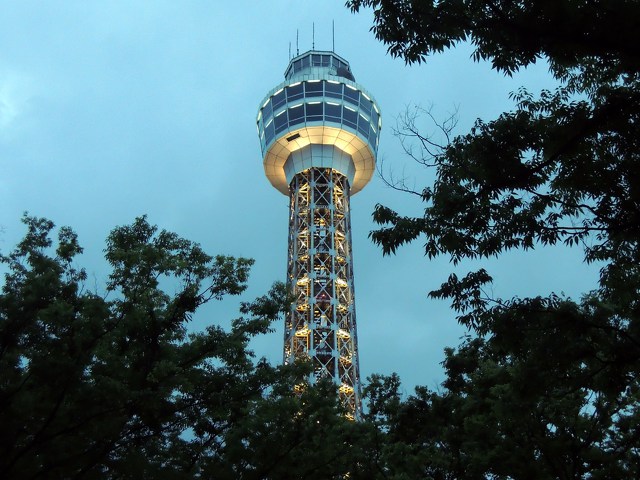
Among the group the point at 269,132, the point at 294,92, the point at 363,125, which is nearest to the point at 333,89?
the point at 294,92

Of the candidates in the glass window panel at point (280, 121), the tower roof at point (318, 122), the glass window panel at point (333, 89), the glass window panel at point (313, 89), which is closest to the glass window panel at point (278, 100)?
the tower roof at point (318, 122)

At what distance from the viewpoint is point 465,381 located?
69.5ft

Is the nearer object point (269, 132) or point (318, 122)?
point (318, 122)

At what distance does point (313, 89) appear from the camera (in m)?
60.1

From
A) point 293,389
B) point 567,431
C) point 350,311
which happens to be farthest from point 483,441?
point 350,311

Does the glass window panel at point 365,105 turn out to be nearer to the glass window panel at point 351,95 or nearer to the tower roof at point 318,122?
the tower roof at point 318,122

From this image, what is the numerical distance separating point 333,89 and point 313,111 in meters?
2.88

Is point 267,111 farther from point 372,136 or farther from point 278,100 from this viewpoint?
point 372,136

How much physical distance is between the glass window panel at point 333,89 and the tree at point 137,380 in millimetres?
45662

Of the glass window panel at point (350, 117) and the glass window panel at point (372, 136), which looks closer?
the glass window panel at point (350, 117)

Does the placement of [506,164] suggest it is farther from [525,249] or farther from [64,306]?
[64,306]

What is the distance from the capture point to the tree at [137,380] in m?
11.1

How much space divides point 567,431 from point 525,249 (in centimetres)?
831

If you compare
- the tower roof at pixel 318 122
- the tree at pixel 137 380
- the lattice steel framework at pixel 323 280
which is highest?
the tower roof at pixel 318 122
